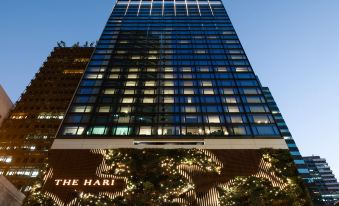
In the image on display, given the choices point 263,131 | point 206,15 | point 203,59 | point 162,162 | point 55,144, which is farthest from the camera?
point 206,15

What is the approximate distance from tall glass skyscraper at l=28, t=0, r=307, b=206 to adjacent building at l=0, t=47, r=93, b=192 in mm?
22015

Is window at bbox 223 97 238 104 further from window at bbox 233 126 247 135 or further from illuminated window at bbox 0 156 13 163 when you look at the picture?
illuminated window at bbox 0 156 13 163

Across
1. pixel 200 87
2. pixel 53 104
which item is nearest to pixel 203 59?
pixel 200 87

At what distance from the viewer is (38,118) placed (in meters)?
84.6

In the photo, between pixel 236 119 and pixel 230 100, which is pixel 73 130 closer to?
pixel 236 119

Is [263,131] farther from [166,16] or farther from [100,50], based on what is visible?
[166,16]

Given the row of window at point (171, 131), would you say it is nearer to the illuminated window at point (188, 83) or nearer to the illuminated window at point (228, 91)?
the illuminated window at point (228, 91)

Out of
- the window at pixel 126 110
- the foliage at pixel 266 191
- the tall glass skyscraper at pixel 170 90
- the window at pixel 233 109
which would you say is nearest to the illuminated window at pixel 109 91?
the tall glass skyscraper at pixel 170 90

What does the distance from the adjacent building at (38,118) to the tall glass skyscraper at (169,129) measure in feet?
72.2

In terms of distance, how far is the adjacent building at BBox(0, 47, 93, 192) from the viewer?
72438mm

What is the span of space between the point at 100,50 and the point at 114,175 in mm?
41074

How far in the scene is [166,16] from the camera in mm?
97688

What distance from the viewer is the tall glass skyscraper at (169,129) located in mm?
42125

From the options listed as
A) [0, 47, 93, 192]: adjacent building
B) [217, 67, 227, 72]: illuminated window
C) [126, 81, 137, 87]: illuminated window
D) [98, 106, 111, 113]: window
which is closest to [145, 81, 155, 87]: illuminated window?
[126, 81, 137, 87]: illuminated window
